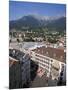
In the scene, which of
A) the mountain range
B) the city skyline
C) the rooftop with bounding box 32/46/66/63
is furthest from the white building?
the city skyline

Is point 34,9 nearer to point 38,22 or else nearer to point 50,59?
point 38,22

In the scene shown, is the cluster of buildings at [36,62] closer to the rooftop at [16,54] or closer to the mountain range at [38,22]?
the rooftop at [16,54]

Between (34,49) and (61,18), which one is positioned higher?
(61,18)

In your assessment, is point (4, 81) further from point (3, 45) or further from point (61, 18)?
point (61, 18)

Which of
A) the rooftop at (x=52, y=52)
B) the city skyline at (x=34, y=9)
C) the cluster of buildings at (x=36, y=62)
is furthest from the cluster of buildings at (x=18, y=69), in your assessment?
the city skyline at (x=34, y=9)

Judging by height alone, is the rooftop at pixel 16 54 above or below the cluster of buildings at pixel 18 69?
above

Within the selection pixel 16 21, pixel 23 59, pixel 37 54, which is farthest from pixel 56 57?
pixel 16 21
